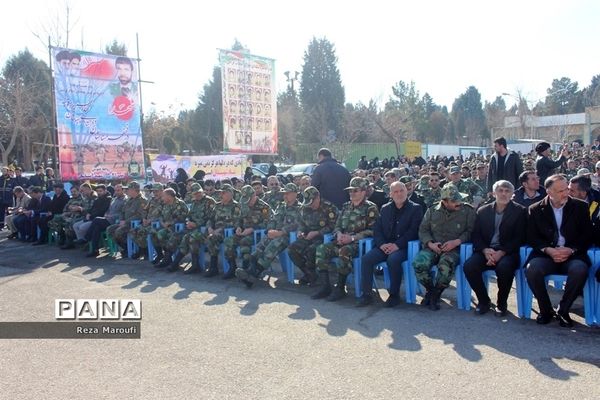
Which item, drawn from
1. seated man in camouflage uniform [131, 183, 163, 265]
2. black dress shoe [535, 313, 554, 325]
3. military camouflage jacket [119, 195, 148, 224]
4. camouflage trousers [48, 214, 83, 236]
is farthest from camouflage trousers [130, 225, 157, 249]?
black dress shoe [535, 313, 554, 325]

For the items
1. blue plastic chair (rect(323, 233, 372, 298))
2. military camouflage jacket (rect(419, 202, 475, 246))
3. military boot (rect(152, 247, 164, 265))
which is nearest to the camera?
military camouflage jacket (rect(419, 202, 475, 246))

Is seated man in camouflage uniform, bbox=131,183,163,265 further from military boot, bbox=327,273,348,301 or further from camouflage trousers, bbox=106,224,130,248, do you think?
military boot, bbox=327,273,348,301

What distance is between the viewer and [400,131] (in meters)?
43.2

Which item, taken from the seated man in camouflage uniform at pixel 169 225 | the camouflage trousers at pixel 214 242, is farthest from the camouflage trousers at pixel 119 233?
the camouflage trousers at pixel 214 242

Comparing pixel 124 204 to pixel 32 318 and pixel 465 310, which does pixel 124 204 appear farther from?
pixel 465 310

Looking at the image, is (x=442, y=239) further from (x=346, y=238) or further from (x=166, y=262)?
(x=166, y=262)

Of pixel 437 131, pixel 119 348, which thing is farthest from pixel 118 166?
pixel 437 131

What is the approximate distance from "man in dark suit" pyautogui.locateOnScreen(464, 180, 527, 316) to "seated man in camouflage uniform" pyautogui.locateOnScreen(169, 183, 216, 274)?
4.53 metres

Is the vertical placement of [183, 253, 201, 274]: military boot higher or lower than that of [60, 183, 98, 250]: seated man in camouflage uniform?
lower

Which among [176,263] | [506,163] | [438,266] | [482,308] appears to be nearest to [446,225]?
[438,266]

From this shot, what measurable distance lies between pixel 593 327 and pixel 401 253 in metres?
2.10

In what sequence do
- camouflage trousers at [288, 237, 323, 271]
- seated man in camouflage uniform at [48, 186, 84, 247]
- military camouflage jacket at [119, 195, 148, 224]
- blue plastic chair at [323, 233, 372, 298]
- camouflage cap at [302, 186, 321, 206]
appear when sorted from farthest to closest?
seated man in camouflage uniform at [48, 186, 84, 247] < military camouflage jacket at [119, 195, 148, 224] < camouflage cap at [302, 186, 321, 206] < camouflage trousers at [288, 237, 323, 271] < blue plastic chair at [323, 233, 372, 298]

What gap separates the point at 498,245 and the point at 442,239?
63 centimetres

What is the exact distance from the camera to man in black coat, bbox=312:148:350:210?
8.18 meters
